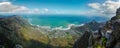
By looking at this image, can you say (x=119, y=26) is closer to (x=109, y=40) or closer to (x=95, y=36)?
(x=109, y=40)

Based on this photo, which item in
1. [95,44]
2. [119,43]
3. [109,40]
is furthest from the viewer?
[95,44]

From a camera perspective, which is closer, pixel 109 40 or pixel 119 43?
pixel 119 43

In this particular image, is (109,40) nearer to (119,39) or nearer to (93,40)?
(119,39)

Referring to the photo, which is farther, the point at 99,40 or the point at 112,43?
the point at 99,40

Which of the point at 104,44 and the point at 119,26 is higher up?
the point at 119,26

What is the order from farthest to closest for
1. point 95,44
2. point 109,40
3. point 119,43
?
point 95,44, point 109,40, point 119,43

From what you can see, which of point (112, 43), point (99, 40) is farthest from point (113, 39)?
point (99, 40)

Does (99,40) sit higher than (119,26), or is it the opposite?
(119,26)

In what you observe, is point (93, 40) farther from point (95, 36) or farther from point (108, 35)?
point (108, 35)

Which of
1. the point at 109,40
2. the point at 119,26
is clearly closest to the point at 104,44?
the point at 109,40
